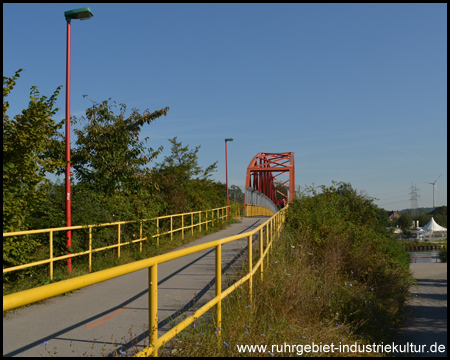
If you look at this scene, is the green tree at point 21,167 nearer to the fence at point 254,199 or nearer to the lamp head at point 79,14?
the lamp head at point 79,14

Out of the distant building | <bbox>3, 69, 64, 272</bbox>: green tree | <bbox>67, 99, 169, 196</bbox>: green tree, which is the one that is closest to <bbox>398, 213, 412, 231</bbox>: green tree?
the distant building

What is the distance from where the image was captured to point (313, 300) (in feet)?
23.6

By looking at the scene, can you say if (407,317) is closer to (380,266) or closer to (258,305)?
(380,266)

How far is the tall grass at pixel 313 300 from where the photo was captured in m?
4.54

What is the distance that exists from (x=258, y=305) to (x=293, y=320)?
20.1 inches

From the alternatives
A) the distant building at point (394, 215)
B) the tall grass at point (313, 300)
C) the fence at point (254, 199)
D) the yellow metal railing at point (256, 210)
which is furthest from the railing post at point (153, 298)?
the distant building at point (394, 215)

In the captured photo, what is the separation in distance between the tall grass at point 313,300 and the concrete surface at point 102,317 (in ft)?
1.81

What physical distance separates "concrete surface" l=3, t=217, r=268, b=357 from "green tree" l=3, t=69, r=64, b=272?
4.22ft

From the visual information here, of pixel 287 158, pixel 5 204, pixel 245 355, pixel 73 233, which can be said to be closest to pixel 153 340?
pixel 245 355

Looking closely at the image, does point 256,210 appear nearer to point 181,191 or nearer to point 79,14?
point 181,191

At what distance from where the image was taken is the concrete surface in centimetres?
448

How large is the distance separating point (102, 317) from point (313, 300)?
3.47 metres

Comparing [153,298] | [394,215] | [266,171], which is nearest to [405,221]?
[394,215]

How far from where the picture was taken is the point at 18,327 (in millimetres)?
5523
